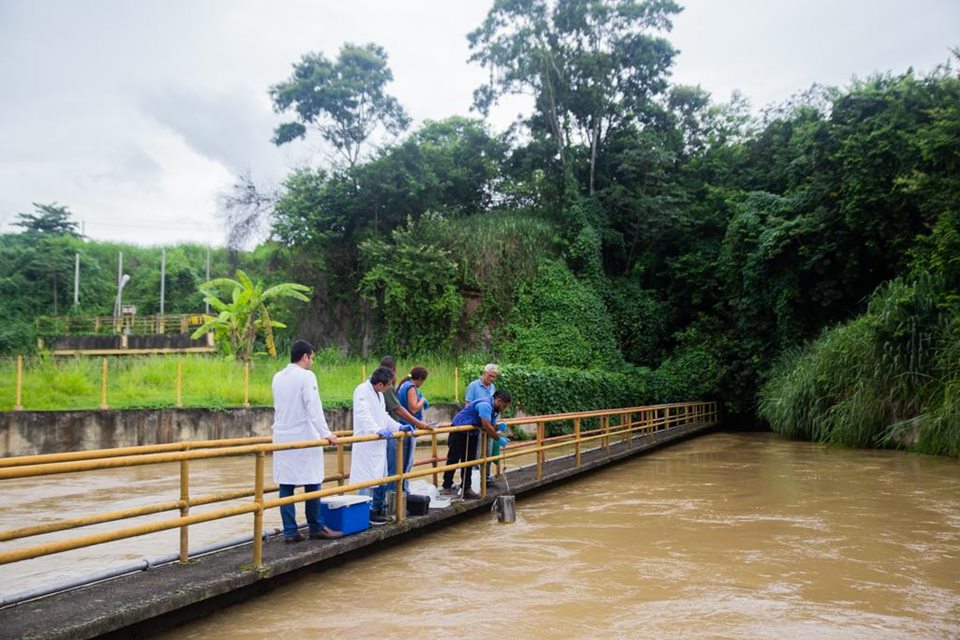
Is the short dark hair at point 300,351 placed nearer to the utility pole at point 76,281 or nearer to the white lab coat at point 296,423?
the white lab coat at point 296,423

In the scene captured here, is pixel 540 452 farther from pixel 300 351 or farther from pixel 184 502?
pixel 184 502

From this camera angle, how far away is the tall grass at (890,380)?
17.4 meters

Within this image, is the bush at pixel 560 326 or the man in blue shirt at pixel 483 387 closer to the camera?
the man in blue shirt at pixel 483 387

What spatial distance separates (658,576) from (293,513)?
3235 mm

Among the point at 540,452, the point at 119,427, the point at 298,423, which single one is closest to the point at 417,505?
the point at 298,423

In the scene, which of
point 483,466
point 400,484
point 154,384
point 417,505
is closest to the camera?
point 400,484

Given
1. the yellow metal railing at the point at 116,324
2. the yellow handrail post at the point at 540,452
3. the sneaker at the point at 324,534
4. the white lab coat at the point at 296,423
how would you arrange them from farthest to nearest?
the yellow metal railing at the point at 116,324, the yellow handrail post at the point at 540,452, the sneaker at the point at 324,534, the white lab coat at the point at 296,423

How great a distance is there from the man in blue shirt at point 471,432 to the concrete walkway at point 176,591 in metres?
1.43

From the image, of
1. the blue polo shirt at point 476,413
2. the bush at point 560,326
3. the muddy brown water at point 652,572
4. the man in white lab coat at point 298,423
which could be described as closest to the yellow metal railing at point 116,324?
the bush at point 560,326

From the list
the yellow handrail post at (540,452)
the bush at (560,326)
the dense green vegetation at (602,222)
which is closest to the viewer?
the yellow handrail post at (540,452)

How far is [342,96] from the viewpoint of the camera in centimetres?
3406

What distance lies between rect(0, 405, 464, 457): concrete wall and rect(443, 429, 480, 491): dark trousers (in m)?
11.1

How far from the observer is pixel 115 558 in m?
7.85

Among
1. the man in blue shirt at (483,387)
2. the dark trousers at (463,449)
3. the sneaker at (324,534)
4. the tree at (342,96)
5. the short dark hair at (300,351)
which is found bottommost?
the sneaker at (324,534)
